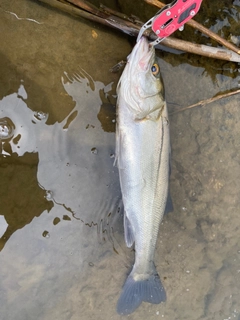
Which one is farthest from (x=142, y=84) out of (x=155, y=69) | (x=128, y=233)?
(x=128, y=233)

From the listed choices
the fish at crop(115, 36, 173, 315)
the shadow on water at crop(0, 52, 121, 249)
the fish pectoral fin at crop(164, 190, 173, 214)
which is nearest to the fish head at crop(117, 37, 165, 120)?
the fish at crop(115, 36, 173, 315)

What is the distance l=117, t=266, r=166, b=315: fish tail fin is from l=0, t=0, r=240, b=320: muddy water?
11cm

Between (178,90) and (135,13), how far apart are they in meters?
0.83

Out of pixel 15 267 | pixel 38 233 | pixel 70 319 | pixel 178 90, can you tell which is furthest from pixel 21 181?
pixel 178 90

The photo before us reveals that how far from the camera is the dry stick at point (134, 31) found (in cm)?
311

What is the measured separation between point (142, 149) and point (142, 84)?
547 mm

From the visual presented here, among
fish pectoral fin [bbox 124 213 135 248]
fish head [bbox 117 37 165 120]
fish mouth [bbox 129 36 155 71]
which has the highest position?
fish mouth [bbox 129 36 155 71]

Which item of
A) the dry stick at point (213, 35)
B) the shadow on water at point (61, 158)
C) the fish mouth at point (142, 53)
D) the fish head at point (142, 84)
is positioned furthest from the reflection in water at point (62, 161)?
the dry stick at point (213, 35)

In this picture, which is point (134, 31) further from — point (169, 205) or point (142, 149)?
point (169, 205)

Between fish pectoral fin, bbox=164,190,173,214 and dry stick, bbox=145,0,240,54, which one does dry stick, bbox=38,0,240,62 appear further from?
fish pectoral fin, bbox=164,190,173,214

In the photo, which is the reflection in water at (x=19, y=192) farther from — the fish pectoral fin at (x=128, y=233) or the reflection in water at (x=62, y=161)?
the fish pectoral fin at (x=128, y=233)

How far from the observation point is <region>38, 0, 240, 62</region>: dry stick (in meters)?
3.11

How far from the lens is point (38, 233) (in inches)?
128

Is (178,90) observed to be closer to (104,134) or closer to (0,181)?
(104,134)
